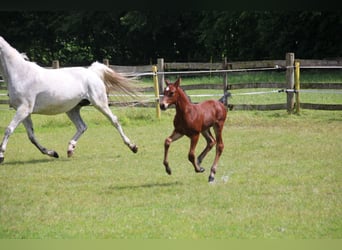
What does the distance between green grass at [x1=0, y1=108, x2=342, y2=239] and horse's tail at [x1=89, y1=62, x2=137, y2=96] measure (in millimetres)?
714

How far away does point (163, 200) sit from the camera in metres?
4.50

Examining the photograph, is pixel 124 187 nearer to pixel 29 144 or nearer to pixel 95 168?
pixel 95 168

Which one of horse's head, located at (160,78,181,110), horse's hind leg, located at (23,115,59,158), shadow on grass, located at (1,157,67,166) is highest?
horse's head, located at (160,78,181,110)

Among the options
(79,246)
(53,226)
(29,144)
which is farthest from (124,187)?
(29,144)

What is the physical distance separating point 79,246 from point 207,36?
10.6ft

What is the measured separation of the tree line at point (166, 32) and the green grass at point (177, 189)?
1.09 metres

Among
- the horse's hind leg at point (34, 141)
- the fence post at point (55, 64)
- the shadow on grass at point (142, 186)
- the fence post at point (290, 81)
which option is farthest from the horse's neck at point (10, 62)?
the fence post at point (290, 81)

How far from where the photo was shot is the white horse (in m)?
6.45

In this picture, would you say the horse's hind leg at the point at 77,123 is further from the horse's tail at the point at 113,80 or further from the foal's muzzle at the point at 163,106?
the foal's muzzle at the point at 163,106

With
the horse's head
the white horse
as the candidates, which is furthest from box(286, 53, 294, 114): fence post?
the horse's head

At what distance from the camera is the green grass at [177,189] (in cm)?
355

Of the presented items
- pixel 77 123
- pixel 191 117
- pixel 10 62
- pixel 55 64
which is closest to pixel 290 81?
pixel 55 64

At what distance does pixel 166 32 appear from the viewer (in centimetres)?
491

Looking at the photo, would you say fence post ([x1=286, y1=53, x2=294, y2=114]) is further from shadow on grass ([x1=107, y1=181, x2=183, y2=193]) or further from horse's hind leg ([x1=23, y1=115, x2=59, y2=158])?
shadow on grass ([x1=107, y1=181, x2=183, y2=193])
